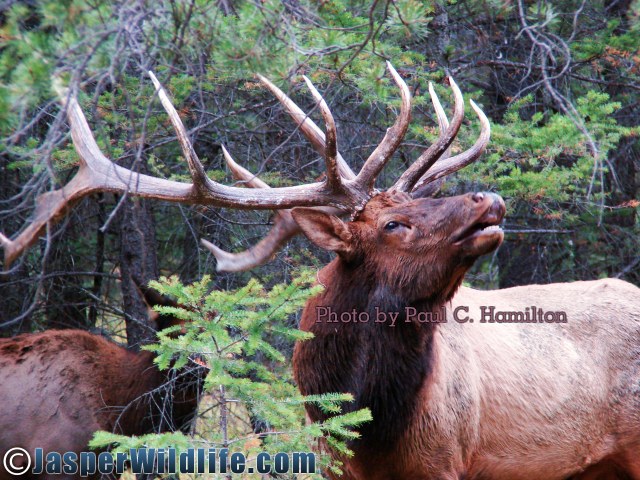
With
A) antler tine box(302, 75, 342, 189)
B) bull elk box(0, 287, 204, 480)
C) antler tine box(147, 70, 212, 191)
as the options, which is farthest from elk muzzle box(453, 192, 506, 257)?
bull elk box(0, 287, 204, 480)

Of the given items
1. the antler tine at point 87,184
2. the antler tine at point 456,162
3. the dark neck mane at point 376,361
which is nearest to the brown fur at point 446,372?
the dark neck mane at point 376,361

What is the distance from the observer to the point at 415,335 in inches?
185

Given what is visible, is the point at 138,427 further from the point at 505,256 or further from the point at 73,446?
the point at 505,256

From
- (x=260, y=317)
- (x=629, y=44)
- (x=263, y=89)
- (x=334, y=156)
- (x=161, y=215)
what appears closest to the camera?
(x=260, y=317)

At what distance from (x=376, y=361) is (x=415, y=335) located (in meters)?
0.26

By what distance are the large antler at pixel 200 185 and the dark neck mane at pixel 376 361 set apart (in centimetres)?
59

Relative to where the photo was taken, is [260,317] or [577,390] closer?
[260,317]

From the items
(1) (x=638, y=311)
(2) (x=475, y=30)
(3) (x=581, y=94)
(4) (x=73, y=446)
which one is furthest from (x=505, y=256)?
(4) (x=73, y=446)

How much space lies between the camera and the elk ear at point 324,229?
480 cm

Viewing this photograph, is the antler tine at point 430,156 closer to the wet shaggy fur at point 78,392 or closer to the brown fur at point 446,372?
the brown fur at point 446,372

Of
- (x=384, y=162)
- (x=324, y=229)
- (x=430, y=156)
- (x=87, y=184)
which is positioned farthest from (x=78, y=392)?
(x=430, y=156)

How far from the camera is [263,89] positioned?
6746mm

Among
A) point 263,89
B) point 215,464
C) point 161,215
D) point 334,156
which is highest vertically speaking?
point 263,89

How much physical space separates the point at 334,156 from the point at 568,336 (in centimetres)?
214
